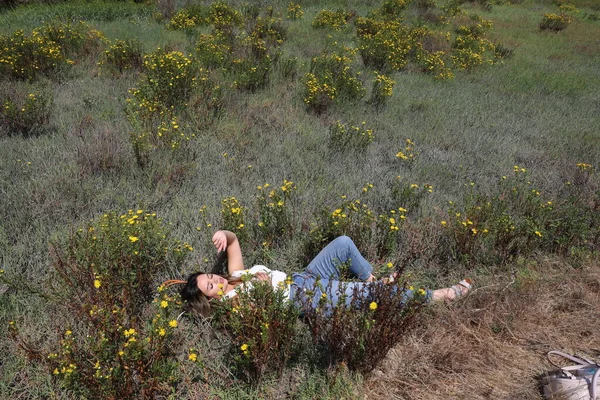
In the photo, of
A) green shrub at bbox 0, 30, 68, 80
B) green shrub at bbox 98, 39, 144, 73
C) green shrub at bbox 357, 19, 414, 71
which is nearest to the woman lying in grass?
green shrub at bbox 98, 39, 144, 73

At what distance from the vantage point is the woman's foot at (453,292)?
10.4 ft

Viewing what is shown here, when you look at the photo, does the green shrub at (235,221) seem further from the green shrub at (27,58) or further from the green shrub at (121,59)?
the green shrub at (27,58)

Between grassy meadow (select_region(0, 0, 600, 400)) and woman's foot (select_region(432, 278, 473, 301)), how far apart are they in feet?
0.28

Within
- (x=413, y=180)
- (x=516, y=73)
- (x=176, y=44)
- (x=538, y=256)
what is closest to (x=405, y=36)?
(x=516, y=73)

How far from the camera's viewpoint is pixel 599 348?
9.28 ft

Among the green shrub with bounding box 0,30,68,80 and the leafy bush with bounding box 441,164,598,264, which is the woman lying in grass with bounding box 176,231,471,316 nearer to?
the leafy bush with bounding box 441,164,598,264

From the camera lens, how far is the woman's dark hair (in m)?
2.87

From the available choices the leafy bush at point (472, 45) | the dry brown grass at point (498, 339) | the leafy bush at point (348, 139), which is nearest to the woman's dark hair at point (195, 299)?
the dry brown grass at point (498, 339)

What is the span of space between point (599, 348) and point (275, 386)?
230 centimetres

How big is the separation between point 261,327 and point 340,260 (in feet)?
3.75

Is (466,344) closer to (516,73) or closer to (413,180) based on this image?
(413,180)

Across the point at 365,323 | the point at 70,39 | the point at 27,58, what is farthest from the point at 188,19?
the point at 365,323

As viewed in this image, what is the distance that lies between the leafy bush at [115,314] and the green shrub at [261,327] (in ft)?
1.26

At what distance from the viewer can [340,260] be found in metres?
3.26
